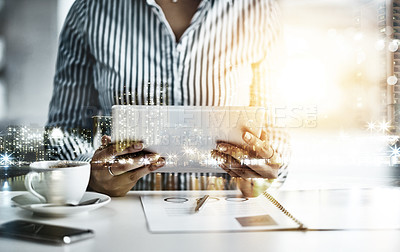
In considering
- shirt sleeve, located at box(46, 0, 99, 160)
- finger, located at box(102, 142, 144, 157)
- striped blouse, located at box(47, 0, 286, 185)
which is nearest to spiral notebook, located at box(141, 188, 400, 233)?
finger, located at box(102, 142, 144, 157)

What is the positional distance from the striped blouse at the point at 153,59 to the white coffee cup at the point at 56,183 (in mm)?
749

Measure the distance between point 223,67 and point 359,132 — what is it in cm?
61

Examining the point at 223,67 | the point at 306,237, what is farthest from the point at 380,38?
the point at 306,237

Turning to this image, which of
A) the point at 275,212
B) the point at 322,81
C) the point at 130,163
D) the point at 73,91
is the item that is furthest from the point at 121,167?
the point at 322,81

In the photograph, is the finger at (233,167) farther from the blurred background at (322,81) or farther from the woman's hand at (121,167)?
the blurred background at (322,81)

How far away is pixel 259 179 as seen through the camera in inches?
30.4

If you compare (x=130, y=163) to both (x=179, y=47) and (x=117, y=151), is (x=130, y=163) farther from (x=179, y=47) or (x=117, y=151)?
(x=179, y=47)

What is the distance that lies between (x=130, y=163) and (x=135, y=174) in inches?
0.9

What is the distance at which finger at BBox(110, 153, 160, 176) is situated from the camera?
73 cm

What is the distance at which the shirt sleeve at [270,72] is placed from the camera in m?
1.39

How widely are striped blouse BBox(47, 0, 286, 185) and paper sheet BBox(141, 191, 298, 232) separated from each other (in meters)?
0.68

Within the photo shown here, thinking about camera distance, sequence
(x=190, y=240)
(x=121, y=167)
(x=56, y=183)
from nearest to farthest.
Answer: (x=190, y=240) → (x=56, y=183) → (x=121, y=167)

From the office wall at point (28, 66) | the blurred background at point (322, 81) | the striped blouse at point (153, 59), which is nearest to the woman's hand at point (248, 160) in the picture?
the striped blouse at point (153, 59)

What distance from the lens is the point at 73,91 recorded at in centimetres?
138
